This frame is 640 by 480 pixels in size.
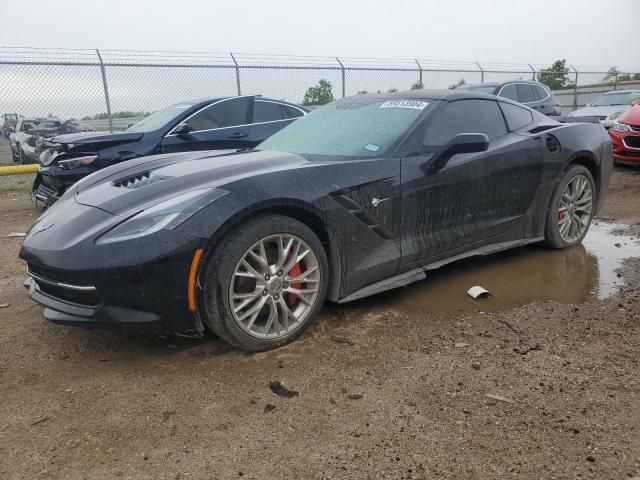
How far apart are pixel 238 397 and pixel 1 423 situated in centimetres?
100

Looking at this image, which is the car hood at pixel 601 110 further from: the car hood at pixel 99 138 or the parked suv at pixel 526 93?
the car hood at pixel 99 138

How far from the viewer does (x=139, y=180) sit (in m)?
3.14

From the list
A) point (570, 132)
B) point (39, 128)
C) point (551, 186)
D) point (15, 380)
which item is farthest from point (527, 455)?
point (39, 128)

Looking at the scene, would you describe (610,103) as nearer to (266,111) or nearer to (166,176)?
(266,111)

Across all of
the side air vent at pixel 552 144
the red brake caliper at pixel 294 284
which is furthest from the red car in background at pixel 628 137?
the red brake caliper at pixel 294 284

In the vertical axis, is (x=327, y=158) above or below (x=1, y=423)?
above

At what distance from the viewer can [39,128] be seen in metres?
11.7

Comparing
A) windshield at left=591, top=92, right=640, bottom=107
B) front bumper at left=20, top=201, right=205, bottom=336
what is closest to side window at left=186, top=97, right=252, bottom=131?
front bumper at left=20, top=201, right=205, bottom=336

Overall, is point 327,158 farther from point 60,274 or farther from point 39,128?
point 39,128

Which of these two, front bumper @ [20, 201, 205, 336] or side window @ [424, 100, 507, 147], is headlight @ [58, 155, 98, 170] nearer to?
front bumper @ [20, 201, 205, 336]

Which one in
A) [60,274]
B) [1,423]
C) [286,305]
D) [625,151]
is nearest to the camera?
[1,423]

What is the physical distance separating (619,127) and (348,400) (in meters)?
8.57

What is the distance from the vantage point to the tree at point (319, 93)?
13344 mm

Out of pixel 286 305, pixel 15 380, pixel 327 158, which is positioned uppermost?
pixel 327 158
